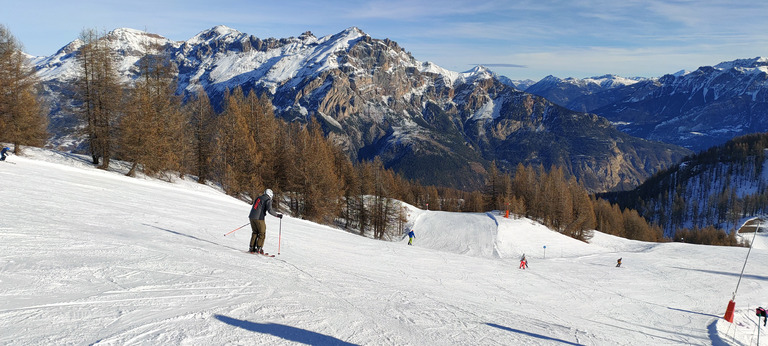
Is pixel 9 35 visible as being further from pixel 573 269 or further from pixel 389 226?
pixel 573 269

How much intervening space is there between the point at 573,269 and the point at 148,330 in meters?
25.9

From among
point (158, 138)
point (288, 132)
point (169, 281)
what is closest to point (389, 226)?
point (288, 132)

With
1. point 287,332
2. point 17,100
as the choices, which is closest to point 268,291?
point 287,332

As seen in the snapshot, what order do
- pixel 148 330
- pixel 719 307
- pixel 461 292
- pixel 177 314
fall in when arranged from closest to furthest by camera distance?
1. pixel 148 330
2. pixel 177 314
3. pixel 461 292
4. pixel 719 307

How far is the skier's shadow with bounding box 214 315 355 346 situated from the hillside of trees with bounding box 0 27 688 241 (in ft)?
114

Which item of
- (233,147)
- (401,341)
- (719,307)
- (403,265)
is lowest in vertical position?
(719,307)

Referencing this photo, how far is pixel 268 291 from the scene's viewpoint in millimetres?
9008

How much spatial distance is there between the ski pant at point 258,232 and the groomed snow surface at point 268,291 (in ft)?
2.57

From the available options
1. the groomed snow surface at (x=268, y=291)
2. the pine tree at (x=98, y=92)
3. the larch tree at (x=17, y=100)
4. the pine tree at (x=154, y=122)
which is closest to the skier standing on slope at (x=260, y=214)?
the groomed snow surface at (x=268, y=291)

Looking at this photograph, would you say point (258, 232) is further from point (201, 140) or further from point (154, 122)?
point (201, 140)

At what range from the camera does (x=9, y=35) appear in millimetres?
34719

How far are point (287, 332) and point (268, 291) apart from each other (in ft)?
8.01

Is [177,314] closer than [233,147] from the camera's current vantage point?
Yes

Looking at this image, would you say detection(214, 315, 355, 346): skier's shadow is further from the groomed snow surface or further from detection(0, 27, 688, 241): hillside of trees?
detection(0, 27, 688, 241): hillside of trees
